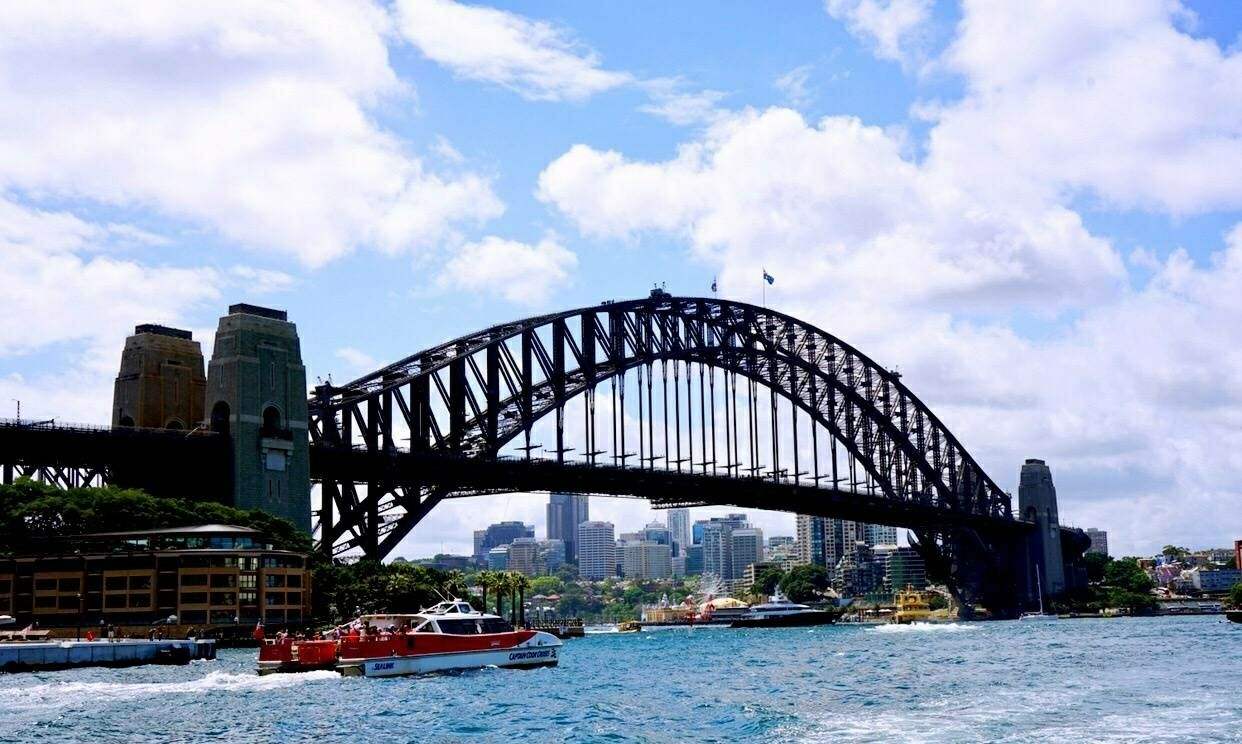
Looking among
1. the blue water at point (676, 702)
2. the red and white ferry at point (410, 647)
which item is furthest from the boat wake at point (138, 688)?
the red and white ferry at point (410, 647)

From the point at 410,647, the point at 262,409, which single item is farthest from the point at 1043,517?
the point at 410,647

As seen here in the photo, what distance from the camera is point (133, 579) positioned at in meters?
95.7

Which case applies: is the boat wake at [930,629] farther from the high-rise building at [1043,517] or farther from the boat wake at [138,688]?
the boat wake at [138,688]

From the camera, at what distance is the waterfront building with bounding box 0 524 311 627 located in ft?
314

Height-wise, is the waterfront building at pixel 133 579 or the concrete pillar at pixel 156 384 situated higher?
the concrete pillar at pixel 156 384

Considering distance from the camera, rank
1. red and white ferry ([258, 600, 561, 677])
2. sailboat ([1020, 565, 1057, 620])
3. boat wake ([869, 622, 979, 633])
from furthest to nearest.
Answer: sailboat ([1020, 565, 1057, 620])
boat wake ([869, 622, 979, 633])
red and white ferry ([258, 600, 561, 677])

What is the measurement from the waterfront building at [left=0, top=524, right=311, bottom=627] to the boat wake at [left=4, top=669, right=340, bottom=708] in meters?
29.2

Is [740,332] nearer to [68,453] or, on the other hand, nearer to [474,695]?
[68,453]

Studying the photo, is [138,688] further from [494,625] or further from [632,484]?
[632,484]

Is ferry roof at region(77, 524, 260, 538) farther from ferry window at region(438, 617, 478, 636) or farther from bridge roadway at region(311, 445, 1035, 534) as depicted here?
ferry window at region(438, 617, 478, 636)

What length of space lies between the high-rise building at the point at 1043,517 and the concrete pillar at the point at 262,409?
111928 mm

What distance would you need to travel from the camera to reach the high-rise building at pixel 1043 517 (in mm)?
194000

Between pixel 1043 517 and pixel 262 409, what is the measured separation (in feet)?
383

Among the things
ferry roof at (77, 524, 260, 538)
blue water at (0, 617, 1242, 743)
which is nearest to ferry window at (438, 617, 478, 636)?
blue water at (0, 617, 1242, 743)
